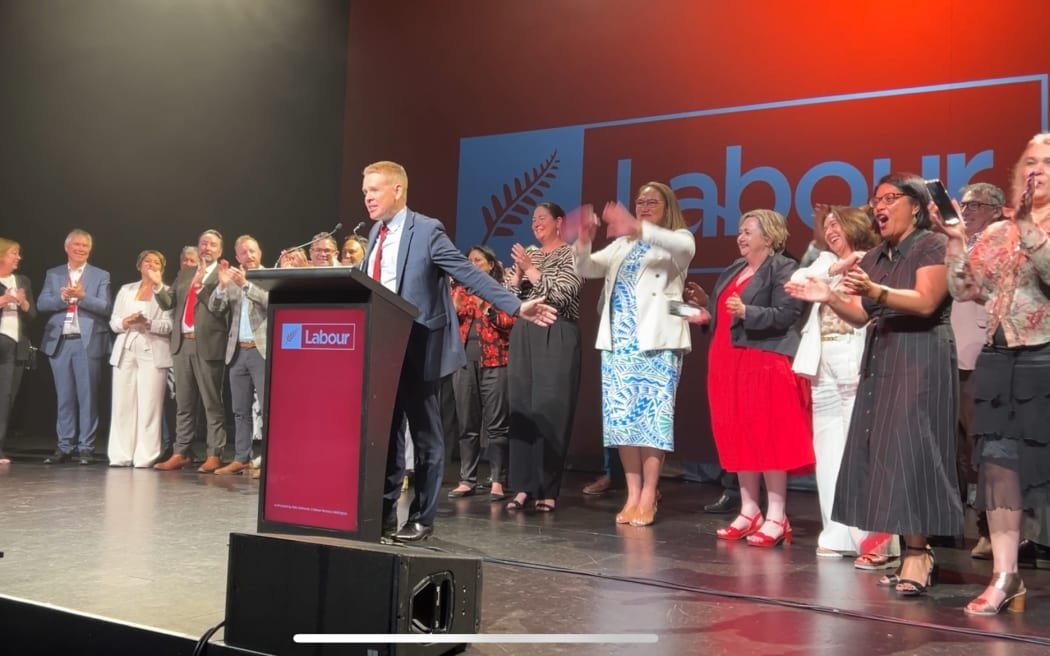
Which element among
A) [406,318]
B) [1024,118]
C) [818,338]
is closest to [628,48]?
[1024,118]

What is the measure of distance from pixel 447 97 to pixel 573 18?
139 centimetres

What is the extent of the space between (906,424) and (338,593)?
2.06m

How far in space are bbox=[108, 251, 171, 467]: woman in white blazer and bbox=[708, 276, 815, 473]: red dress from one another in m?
4.46

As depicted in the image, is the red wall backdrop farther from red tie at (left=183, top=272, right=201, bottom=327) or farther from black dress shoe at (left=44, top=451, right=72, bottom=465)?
black dress shoe at (left=44, top=451, right=72, bottom=465)

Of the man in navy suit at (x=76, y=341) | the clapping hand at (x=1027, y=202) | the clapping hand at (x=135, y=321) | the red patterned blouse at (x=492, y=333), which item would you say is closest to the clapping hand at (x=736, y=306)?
the clapping hand at (x=1027, y=202)

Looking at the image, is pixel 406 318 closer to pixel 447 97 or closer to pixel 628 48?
pixel 628 48

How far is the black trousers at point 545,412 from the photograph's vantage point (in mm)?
5227

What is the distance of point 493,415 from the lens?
6180 millimetres

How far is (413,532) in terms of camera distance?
409cm

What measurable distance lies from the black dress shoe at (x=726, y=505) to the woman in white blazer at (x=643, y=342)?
876 millimetres

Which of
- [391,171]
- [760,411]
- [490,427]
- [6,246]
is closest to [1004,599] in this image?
[760,411]

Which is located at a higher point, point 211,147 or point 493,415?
point 211,147

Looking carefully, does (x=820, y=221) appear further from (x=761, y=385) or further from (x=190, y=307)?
(x=190, y=307)

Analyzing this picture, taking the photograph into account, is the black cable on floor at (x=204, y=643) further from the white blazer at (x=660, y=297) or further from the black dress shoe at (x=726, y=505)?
the black dress shoe at (x=726, y=505)
